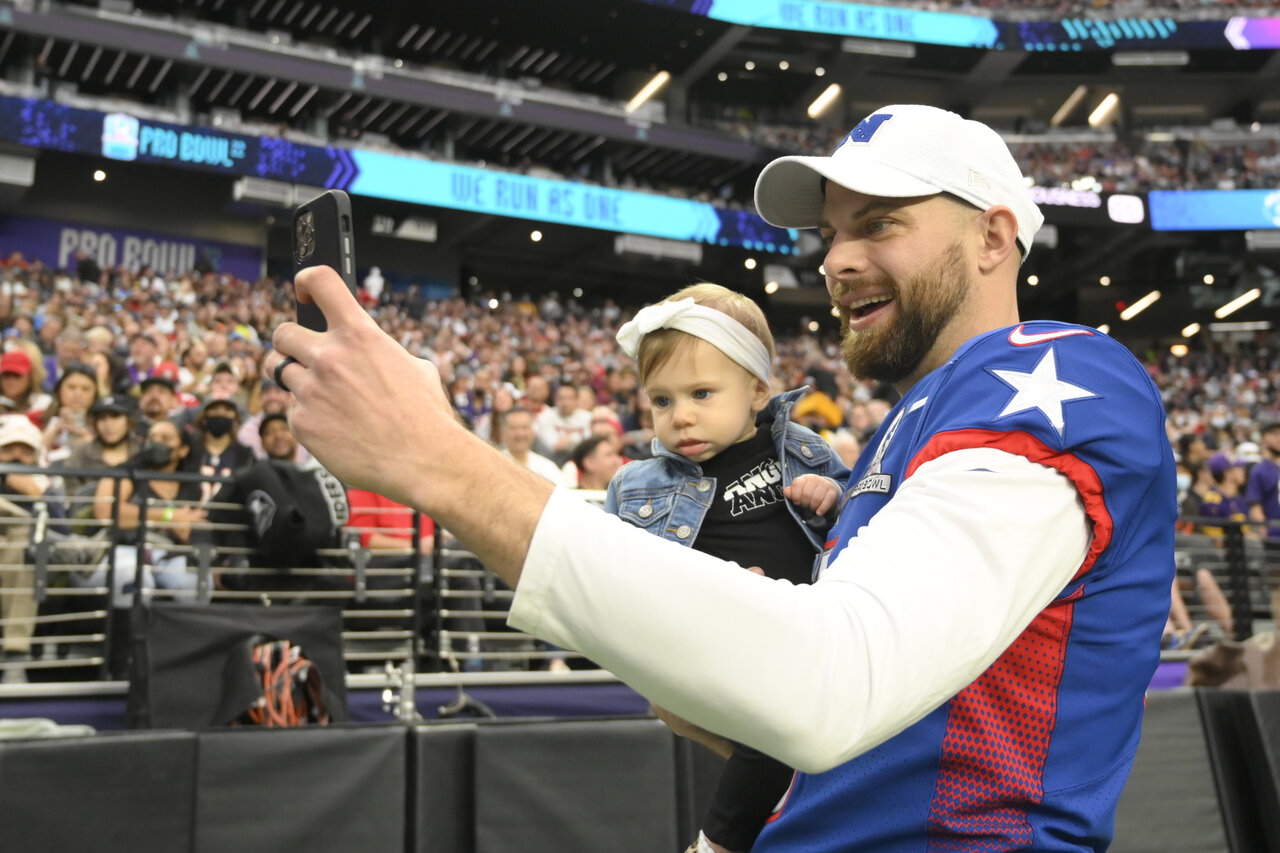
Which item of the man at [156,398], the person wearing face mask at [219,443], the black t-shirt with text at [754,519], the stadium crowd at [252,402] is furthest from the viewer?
the man at [156,398]

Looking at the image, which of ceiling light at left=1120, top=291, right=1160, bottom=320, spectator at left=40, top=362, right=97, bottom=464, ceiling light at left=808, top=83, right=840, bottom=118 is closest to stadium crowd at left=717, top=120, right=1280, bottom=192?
ceiling light at left=808, top=83, right=840, bottom=118

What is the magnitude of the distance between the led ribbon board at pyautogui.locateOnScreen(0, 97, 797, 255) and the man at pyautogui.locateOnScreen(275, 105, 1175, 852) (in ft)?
76.5

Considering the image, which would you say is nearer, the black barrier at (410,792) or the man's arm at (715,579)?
the man's arm at (715,579)

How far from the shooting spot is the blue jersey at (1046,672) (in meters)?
1.16

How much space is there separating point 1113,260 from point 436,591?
110 ft

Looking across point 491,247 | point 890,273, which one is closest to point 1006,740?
point 890,273

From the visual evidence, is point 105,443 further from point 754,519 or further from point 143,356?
point 754,519

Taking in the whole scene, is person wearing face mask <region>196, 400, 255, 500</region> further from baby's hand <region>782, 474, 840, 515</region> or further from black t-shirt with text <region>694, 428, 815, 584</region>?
baby's hand <region>782, 474, 840, 515</region>

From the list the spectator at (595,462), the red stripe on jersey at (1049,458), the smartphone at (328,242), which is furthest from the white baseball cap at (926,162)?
the spectator at (595,462)

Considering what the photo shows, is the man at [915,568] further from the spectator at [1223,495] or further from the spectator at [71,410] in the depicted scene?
the spectator at [1223,495]

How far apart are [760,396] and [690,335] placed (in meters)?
0.23

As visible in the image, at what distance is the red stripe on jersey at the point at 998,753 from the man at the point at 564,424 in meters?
8.26

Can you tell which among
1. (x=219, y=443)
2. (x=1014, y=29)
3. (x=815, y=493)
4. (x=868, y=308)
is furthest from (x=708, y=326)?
(x=1014, y=29)

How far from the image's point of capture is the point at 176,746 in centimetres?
368
